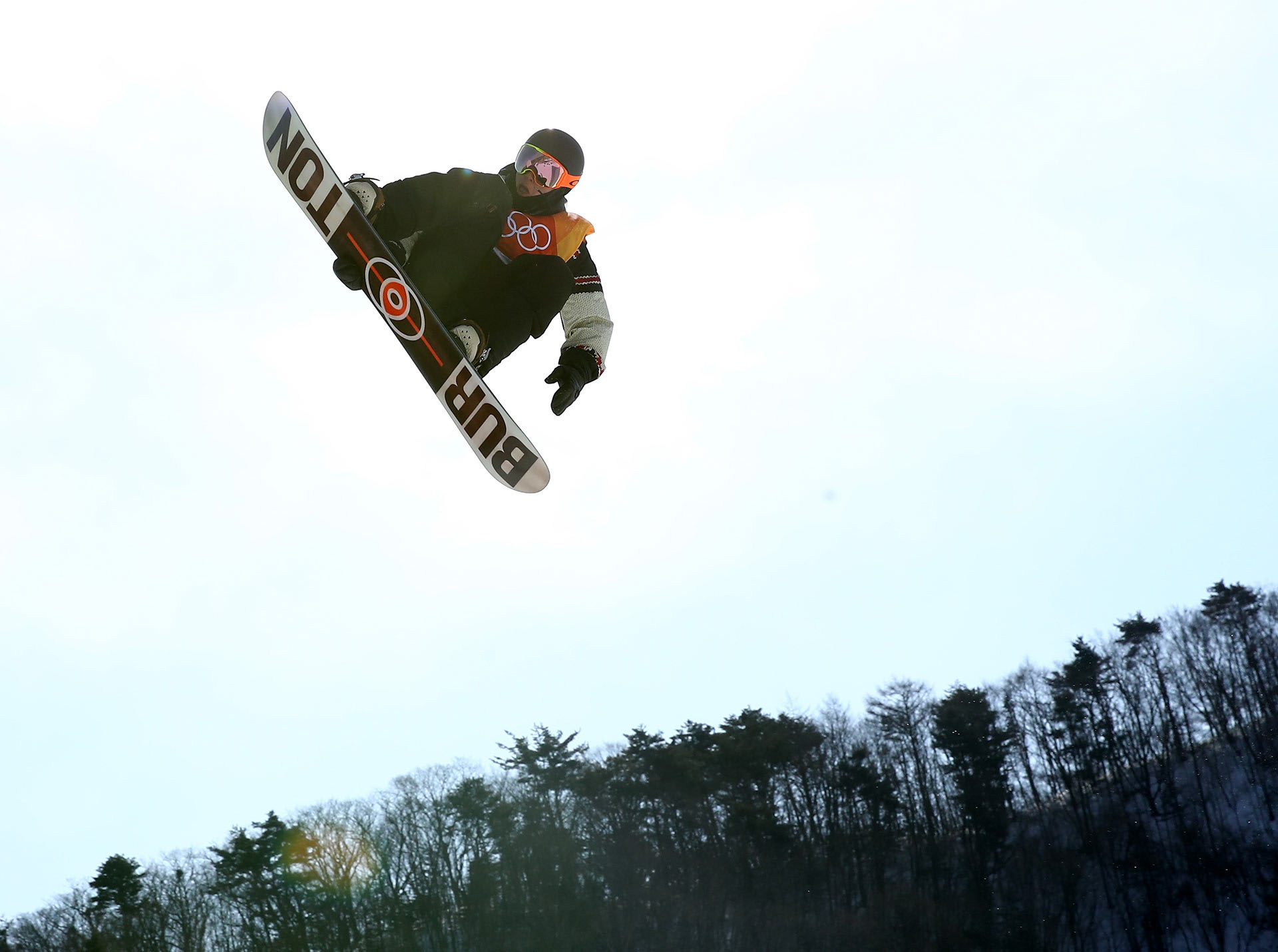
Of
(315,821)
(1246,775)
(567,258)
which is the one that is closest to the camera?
(567,258)

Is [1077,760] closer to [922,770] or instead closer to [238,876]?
[922,770]

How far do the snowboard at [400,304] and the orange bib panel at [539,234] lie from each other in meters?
0.62

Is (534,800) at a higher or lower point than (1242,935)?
higher

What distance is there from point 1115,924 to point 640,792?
64.5 ft

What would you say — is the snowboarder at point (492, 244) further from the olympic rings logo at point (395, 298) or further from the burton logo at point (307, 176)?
the burton logo at point (307, 176)

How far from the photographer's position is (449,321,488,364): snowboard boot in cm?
647

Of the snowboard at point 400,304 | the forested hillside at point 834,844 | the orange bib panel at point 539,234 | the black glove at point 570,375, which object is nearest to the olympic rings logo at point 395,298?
the snowboard at point 400,304

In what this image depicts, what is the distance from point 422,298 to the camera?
21.1 ft

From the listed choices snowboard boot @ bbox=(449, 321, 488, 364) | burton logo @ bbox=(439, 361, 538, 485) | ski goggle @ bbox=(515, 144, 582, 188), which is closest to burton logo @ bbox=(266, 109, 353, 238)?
snowboard boot @ bbox=(449, 321, 488, 364)

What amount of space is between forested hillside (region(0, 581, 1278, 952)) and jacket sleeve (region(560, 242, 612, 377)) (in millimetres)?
37728

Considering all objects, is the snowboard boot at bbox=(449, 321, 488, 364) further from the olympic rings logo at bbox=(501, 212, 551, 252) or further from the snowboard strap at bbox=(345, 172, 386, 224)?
the snowboard strap at bbox=(345, 172, 386, 224)

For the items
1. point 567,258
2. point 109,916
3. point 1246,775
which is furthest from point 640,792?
point 567,258

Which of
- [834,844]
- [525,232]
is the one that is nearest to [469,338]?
[525,232]

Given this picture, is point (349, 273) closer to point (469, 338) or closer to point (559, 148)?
point (469, 338)
